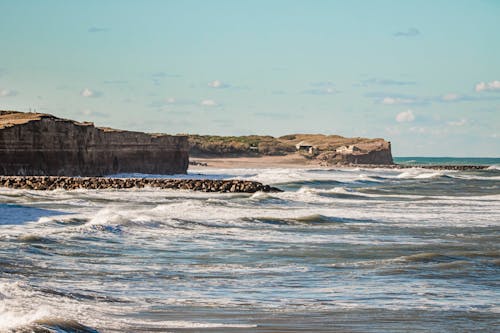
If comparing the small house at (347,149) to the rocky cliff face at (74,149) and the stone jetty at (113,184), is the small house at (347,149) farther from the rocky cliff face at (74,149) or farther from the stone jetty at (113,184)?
the stone jetty at (113,184)

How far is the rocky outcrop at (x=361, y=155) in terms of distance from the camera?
111688 mm

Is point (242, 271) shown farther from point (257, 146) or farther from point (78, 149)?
point (257, 146)

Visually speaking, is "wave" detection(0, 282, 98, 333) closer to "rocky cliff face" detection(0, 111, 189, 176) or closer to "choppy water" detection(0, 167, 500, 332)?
"choppy water" detection(0, 167, 500, 332)

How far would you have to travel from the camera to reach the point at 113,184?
1624 inches

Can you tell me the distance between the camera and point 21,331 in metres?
9.80

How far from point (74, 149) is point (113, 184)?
27.0 ft

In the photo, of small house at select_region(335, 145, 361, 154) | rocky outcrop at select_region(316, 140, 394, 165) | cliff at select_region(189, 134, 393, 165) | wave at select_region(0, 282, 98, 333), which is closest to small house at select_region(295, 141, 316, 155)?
cliff at select_region(189, 134, 393, 165)

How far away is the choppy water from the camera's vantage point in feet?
37.8

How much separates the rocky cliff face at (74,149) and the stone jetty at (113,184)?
4.59 m

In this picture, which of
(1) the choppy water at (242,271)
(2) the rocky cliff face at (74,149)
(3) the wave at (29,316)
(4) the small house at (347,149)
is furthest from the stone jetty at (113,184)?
(4) the small house at (347,149)

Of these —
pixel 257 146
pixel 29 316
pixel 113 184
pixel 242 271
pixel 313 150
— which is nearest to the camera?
pixel 29 316

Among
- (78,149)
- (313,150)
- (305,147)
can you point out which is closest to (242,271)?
(78,149)

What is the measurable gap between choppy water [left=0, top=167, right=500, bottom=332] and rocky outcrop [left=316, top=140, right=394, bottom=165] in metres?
82.2

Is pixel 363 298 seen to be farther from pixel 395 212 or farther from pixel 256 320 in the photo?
pixel 395 212
